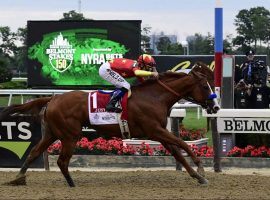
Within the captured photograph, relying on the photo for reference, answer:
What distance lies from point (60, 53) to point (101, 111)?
9.49 metres

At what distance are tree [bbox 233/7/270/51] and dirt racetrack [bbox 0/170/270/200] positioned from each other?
173ft

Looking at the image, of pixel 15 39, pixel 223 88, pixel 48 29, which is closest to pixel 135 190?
pixel 223 88

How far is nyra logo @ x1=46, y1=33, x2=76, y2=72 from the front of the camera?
62.3 ft

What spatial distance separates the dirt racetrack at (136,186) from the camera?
8586 millimetres

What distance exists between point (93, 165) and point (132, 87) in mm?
3062

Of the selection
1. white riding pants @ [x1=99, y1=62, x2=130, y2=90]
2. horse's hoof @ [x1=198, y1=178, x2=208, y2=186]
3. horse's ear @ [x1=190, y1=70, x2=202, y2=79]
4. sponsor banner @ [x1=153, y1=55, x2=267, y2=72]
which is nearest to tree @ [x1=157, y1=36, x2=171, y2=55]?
sponsor banner @ [x1=153, y1=55, x2=267, y2=72]

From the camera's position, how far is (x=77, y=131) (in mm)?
9773

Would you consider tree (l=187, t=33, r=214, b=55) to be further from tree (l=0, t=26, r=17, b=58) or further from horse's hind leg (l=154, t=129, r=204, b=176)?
horse's hind leg (l=154, t=129, r=204, b=176)

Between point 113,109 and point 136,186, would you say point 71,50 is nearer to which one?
point 113,109

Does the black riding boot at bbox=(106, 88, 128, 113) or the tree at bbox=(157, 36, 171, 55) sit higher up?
the tree at bbox=(157, 36, 171, 55)

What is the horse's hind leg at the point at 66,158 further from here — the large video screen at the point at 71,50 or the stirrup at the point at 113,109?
the large video screen at the point at 71,50

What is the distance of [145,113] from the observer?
31.7 ft

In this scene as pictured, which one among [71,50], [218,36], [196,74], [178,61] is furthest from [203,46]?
[196,74]

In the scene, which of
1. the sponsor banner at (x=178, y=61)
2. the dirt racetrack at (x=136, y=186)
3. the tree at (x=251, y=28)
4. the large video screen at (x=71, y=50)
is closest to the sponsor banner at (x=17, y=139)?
the dirt racetrack at (x=136, y=186)
